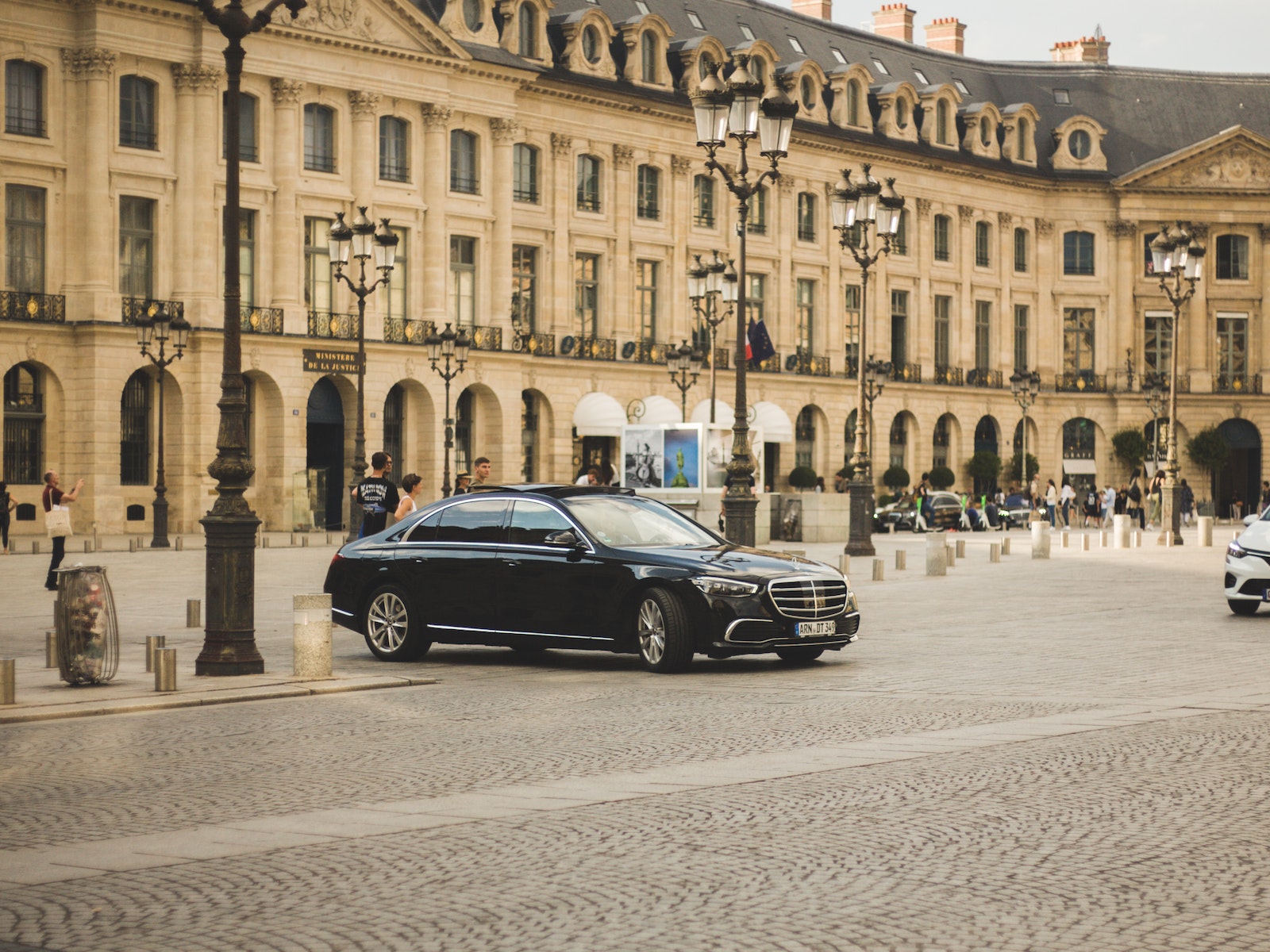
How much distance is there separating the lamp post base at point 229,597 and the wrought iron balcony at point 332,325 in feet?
137

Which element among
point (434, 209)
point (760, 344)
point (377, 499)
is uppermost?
point (434, 209)

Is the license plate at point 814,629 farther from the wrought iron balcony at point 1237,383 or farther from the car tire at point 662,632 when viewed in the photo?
the wrought iron balcony at point 1237,383

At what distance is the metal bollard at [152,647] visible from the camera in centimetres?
1541

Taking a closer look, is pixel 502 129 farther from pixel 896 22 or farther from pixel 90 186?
pixel 896 22

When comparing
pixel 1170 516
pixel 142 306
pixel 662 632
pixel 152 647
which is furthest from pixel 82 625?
pixel 142 306

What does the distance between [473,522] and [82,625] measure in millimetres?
3986

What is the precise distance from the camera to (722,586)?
1564 centimetres

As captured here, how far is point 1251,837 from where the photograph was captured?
26.5 feet

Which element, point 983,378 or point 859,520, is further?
point 983,378

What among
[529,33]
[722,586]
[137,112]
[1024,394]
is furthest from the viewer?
[1024,394]

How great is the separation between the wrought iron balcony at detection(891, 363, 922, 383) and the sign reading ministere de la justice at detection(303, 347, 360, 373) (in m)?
28.7

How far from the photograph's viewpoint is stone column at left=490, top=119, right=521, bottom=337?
61.9 meters

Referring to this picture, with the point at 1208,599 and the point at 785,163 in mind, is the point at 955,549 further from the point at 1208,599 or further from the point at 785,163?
the point at 785,163

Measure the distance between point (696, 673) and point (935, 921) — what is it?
9.41 metres
